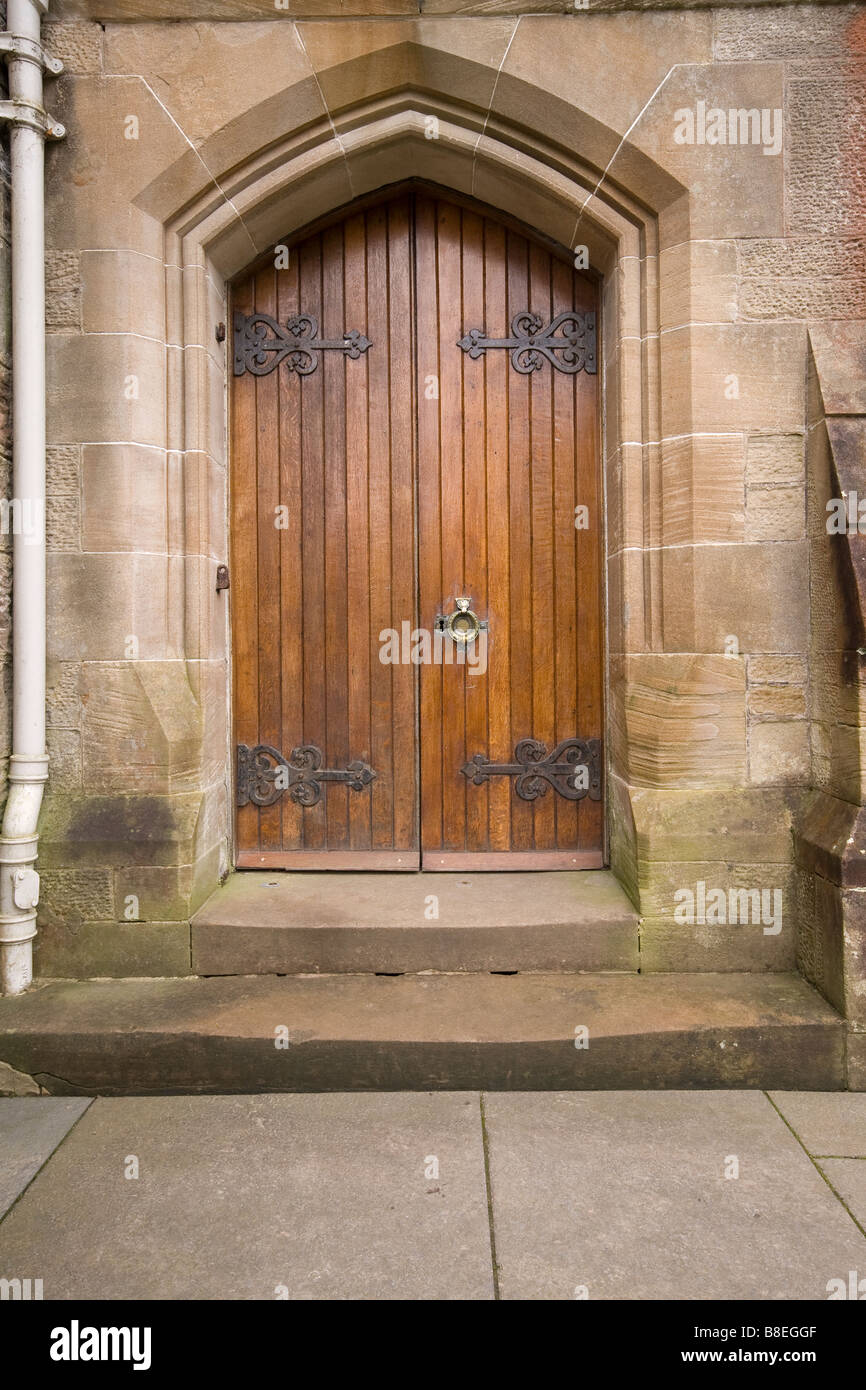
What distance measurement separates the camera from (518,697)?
11.2ft

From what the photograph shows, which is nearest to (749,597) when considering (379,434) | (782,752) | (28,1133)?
(782,752)

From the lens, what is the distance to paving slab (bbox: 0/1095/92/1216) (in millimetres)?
2123

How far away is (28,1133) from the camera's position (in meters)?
2.33

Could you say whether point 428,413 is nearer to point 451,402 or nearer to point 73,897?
point 451,402

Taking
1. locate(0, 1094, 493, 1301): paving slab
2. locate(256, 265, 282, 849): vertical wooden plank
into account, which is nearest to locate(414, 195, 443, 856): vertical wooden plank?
locate(256, 265, 282, 849): vertical wooden plank

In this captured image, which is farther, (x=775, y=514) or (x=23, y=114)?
(x=775, y=514)

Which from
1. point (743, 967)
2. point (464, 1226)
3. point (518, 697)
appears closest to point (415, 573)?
point (518, 697)

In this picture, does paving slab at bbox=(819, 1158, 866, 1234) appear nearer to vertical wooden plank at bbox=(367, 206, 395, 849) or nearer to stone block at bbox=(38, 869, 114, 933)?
vertical wooden plank at bbox=(367, 206, 395, 849)

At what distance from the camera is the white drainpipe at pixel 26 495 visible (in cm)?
279

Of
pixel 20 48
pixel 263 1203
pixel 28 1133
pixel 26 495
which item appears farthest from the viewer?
pixel 26 495

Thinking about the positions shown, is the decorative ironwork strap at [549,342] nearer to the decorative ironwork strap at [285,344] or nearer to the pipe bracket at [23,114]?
the decorative ironwork strap at [285,344]

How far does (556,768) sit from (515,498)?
3.61 ft

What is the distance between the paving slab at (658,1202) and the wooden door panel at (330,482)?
134 cm

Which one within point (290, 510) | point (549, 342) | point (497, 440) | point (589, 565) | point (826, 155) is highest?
point (826, 155)
